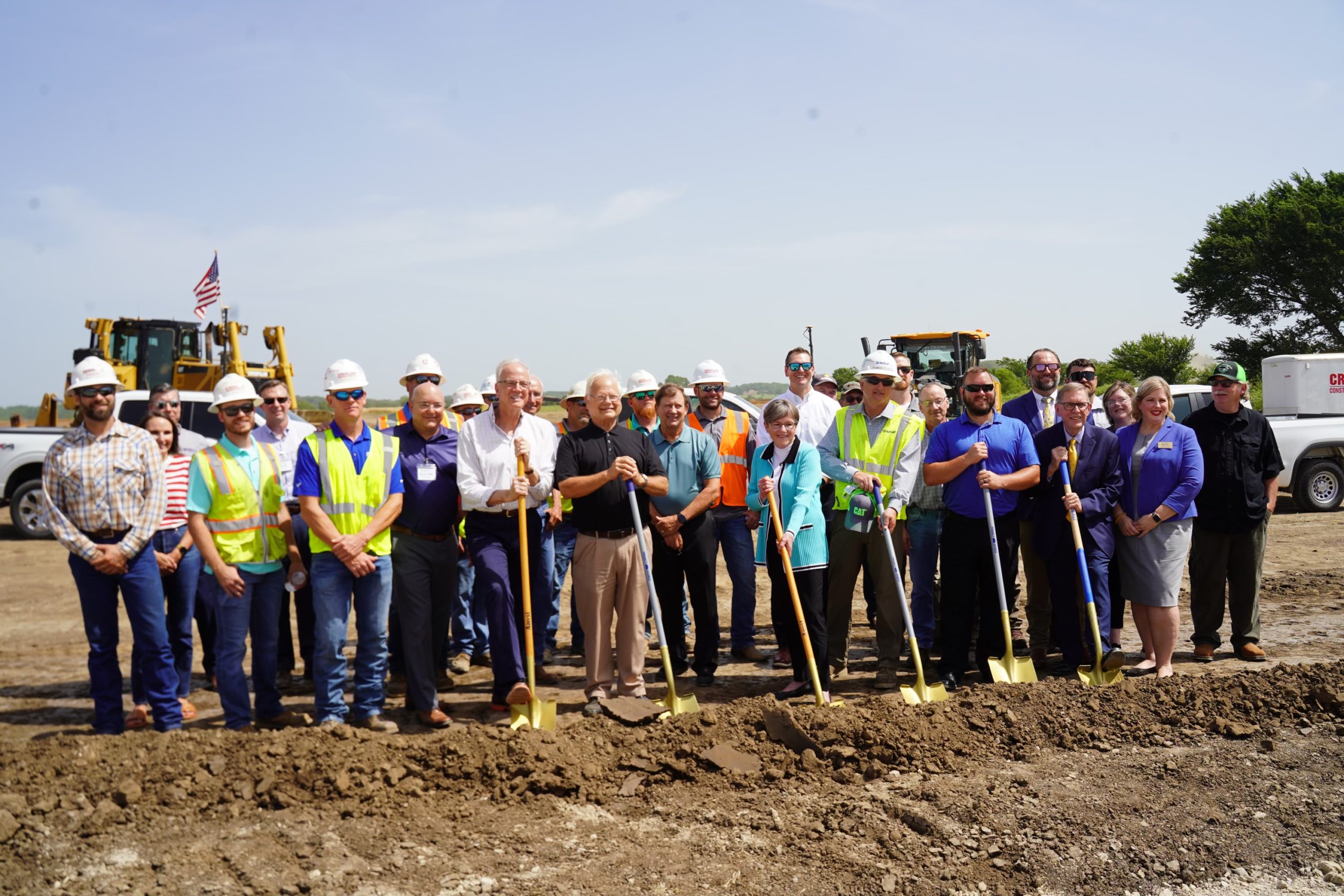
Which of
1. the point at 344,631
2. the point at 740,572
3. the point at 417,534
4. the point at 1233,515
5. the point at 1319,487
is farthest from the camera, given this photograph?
the point at 1319,487

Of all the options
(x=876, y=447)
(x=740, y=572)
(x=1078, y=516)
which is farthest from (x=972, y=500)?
(x=740, y=572)

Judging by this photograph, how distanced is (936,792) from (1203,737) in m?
1.74

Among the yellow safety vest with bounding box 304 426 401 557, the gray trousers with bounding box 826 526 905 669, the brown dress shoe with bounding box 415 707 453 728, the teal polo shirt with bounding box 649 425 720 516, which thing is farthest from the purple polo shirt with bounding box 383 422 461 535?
the gray trousers with bounding box 826 526 905 669

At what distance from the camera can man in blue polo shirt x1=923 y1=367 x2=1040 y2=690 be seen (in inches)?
250

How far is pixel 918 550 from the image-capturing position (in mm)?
6719

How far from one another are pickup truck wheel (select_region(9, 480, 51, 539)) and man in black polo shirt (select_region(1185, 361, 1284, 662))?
548 inches

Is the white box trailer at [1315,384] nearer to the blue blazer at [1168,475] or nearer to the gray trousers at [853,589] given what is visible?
the blue blazer at [1168,475]

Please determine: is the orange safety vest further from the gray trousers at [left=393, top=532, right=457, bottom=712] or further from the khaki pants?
the gray trousers at [left=393, top=532, right=457, bottom=712]

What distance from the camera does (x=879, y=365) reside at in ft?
21.2

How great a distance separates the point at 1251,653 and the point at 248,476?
6619 mm

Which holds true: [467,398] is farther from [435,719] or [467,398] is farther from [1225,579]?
[1225,579]

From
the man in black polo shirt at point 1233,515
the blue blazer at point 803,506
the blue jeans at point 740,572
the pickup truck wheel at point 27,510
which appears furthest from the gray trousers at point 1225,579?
the pickup truck wheel at point 27,510

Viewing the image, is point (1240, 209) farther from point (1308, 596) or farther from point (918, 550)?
point (918, 550)

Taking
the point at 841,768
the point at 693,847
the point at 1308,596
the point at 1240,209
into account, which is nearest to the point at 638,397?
the point at 841,768
